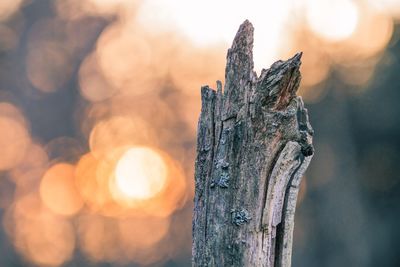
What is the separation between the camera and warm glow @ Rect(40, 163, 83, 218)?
31.7m

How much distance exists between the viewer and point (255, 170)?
12.9ft

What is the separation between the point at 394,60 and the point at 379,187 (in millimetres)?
3621

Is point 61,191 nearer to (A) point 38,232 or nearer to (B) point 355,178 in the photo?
(A) point 38,232

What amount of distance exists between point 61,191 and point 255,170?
97.0ft

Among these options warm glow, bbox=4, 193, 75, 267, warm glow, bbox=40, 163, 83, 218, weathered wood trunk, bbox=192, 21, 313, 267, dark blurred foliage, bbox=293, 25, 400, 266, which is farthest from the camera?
warm glow, bbox=40, 163, 83, 218

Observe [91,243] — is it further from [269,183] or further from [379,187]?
[269,183]

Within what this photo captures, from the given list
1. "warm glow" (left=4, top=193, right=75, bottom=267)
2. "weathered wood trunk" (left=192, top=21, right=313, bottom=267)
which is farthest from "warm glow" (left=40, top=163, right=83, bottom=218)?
"weathered wood trunk" (left=192, top=21, right=313, bottom=267)

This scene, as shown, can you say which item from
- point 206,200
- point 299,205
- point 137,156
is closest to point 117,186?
point 137,156

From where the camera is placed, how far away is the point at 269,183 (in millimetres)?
3916

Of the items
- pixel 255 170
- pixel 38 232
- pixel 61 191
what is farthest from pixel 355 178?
pixel 255 170

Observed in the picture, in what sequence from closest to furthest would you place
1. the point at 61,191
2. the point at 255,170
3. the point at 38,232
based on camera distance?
the point at 255,170 < the point at 38,232 < the point at 61,191

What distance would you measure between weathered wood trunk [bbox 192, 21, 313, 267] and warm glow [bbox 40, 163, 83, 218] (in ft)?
91.7

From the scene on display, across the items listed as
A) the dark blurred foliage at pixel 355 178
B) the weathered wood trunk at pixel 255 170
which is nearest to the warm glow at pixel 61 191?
the dark blurred foliage at pixel 355 178

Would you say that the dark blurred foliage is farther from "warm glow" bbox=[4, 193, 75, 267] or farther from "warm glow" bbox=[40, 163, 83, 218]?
"warm glow" bbox=[40, 163, 83, 218]
